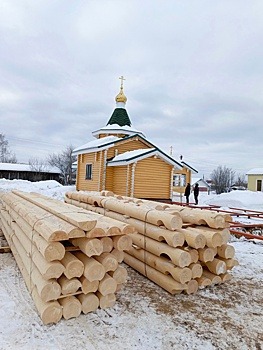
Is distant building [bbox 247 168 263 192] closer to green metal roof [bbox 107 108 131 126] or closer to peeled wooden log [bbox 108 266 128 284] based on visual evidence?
green metal roof [bbox 107 108 131 126]

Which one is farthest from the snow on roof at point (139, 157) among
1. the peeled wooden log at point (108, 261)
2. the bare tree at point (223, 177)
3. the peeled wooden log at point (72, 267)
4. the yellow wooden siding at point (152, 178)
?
the bare tree at point (223, 177)

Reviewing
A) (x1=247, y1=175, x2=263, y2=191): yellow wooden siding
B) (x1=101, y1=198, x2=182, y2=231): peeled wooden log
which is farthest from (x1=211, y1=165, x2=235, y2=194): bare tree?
(x1=101, y1=198, x2=182, y2=231): peeled wooden log

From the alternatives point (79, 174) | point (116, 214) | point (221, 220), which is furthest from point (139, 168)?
point (221, 220)

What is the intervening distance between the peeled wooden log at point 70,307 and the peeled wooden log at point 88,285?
0.49 feet

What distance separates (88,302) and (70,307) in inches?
9.3

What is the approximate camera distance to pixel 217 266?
4.12m

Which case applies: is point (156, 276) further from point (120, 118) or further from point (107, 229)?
point (120, 118)

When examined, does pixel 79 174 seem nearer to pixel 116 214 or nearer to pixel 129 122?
pixel 129 122

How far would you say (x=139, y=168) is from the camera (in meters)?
15.6

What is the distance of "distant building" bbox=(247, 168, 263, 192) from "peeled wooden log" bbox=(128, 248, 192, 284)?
36822mm

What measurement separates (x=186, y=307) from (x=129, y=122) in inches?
804

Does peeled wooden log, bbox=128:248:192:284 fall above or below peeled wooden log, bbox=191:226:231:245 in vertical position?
below

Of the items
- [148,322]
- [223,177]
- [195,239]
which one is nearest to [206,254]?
[195,239]

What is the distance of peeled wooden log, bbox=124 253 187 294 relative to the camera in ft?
12.4
